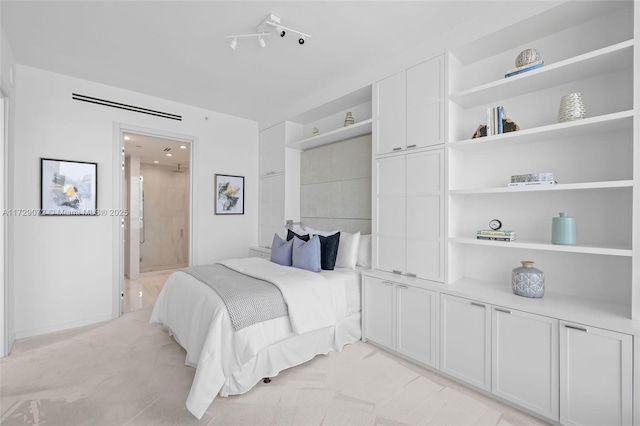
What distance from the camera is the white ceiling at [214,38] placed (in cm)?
222

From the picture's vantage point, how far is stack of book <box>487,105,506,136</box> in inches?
89.4

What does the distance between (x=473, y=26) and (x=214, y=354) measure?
312 centimetres

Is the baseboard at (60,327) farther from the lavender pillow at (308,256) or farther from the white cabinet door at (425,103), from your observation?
the white cabinet door at (425,103)

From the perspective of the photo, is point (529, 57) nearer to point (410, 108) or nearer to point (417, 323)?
point (410, 108)

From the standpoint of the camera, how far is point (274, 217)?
15.0 feet

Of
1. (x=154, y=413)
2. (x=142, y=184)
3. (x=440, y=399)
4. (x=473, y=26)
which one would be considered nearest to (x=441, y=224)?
(x=440, y=399)

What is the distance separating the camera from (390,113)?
2891 mm

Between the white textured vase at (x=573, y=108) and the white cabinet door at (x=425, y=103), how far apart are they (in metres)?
0.81

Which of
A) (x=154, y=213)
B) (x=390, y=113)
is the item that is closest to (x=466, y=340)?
(x=390, y=113)

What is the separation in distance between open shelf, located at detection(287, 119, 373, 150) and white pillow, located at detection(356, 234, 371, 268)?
1234 millimetres

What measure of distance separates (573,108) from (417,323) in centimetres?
195

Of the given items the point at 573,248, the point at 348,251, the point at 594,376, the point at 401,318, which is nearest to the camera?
the point at 594,376

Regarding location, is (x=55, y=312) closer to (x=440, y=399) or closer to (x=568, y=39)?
(x=440, y=399)

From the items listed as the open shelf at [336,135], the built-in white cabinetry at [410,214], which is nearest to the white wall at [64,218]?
the open shelf at [336,135]
